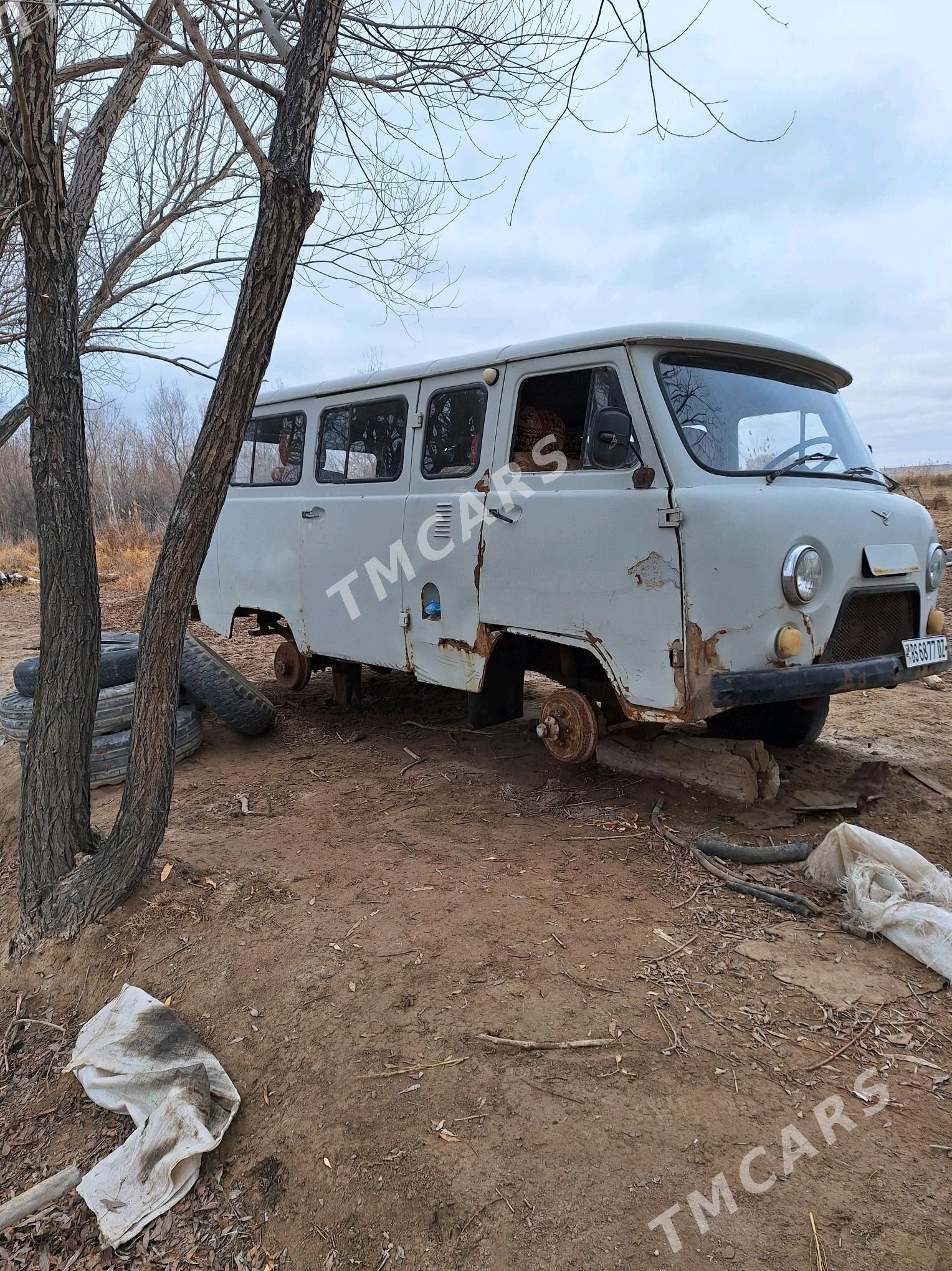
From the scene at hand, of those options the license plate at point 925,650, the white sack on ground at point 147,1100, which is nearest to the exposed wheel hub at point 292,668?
the white sack on ground at point 147,1100

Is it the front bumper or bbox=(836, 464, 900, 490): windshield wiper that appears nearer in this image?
the front bumper

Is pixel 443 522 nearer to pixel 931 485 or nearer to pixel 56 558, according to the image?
pixel 56 558

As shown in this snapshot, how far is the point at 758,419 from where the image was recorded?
A: 3992mm

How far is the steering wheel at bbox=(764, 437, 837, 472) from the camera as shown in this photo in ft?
13.0

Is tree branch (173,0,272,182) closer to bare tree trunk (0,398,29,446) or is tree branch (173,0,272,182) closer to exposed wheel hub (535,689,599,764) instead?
exposed wheel hub (535,689,599,764)

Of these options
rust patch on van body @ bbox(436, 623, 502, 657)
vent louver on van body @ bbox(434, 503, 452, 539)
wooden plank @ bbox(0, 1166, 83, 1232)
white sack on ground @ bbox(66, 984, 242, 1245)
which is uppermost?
vent louver on van body @ bbox(434, 503, 452, 539)

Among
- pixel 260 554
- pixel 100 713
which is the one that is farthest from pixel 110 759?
pixel 260 554

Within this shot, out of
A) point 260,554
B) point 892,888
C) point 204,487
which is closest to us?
point 892,888

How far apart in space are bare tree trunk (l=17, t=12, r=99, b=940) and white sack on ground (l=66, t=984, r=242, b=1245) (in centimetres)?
83

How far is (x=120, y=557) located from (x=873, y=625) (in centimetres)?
1914

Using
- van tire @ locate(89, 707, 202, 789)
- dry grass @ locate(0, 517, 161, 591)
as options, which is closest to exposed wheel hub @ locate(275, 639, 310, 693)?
van tire @ locate(89, 707, 202, 789)

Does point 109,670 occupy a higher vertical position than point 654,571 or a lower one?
lower

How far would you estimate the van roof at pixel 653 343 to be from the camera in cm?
376

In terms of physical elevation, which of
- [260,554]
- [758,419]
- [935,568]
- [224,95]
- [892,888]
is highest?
[224,95]
